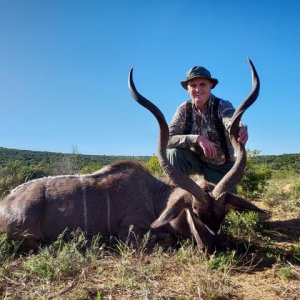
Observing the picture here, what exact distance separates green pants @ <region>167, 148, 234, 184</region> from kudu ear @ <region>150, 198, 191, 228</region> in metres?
1.66

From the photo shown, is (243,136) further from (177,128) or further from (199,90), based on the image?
(177,128)

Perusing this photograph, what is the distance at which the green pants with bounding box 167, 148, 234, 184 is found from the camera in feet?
19.2

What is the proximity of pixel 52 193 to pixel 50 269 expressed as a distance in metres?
1.58

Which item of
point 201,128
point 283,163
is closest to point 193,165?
point 201,128

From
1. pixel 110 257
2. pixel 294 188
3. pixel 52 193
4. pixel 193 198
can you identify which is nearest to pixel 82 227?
pixel 52 193

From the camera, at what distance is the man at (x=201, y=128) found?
18.8ft

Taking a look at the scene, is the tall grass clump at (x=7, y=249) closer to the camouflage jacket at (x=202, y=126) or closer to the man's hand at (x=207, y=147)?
the man's hand at (x=207, y=147)

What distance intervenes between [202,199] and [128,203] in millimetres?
1039

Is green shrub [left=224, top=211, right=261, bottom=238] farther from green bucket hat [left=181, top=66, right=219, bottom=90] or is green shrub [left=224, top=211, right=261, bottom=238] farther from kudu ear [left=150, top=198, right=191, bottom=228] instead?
green bucket hat [left=181, top=66, right=219, bottom=90]

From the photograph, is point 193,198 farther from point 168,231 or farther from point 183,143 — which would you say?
point 183,143

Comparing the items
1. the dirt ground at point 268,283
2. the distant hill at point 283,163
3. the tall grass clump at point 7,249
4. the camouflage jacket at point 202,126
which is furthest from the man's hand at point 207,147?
the distant hill at point 283,163

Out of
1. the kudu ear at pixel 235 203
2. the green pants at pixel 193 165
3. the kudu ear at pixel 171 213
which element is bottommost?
the kudu ear at pixel 171 213

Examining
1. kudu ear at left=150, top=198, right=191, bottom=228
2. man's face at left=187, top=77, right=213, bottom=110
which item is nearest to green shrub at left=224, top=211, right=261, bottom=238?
kudu ear at left=150, top=198, right=191, bottom=228

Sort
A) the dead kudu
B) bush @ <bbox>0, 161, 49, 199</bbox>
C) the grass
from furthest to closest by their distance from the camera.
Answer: bush @ <bbox>0, 161, 49, 199</bbox>, the dead kudu, the grass
